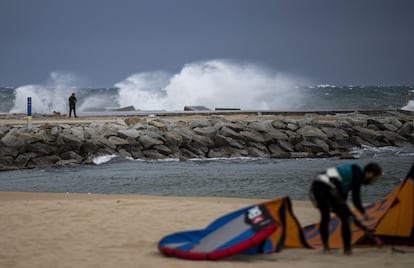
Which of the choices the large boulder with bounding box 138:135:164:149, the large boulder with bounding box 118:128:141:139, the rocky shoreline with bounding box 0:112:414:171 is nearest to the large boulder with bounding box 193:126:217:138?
the rocky shoreline with bounding box 0:112:414:171

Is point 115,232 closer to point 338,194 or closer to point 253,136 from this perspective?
point 338,194

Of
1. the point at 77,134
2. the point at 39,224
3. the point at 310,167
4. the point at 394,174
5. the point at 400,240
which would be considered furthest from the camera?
the point at 77,134

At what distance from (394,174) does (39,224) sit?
38.4ft

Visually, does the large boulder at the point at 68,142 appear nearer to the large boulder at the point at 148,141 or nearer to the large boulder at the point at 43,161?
the large boulder at the point at 43,161

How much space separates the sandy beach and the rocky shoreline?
28.4 ft

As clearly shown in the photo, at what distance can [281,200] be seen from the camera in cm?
988

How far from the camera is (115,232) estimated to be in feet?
39.2

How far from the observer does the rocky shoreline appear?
25750 mm

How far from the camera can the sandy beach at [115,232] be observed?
9.62m

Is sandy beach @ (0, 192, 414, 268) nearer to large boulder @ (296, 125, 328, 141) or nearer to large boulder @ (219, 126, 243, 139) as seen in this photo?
large boulder @ (219, 126, 243, 139)

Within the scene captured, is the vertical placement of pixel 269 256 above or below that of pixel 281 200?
below

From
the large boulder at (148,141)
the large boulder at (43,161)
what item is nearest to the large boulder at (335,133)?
the large boulder at (148,141)

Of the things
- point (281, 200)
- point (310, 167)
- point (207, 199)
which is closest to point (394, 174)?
point (310, 167)

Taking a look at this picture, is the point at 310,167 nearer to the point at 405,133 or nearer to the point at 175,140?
the point at 175,140
